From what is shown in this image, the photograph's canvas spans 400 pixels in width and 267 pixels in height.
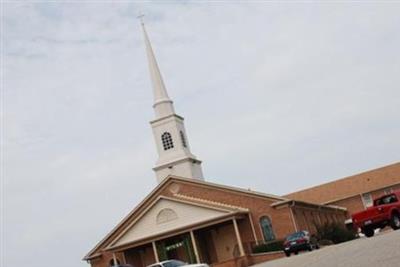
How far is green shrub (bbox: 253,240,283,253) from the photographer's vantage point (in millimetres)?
44219

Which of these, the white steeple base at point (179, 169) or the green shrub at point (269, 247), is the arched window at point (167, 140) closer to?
the white steeple base at point (179, 169)

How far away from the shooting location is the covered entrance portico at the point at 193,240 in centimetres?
4656

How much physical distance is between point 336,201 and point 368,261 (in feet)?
196

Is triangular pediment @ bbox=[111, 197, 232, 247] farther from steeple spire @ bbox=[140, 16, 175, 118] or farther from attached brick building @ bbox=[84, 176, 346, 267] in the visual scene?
steeple spire @ bbox=[140, 16, 175, 118]

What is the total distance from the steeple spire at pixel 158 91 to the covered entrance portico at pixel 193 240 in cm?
1188

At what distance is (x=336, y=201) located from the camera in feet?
248

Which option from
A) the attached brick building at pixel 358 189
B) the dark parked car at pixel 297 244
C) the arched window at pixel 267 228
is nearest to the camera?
the dark parked car at pixel 297 244

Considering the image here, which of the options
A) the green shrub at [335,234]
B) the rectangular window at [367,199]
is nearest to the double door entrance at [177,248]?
the green shrub at [335,234]

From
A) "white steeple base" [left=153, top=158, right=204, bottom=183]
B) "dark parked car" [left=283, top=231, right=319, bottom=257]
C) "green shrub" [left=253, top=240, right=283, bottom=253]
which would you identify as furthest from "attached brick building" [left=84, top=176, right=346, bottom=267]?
"dark parked car" [left=283, top=231, right=319, bottom=257]

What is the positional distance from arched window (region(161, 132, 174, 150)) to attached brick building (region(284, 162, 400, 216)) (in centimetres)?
2453

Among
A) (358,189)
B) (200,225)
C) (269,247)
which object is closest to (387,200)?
(269,247)

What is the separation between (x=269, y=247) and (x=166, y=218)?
294 inches

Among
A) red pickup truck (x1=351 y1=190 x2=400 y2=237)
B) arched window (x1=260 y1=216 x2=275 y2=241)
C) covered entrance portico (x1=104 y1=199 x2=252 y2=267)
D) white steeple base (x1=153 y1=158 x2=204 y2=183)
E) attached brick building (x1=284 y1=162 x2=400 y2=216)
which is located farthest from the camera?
attached brick building (x1=284 y1=162 x2=400 y2=216)

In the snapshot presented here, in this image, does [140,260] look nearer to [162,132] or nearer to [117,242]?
[117,242]
